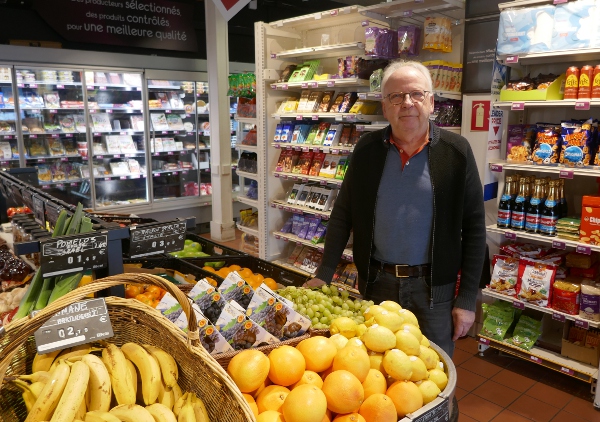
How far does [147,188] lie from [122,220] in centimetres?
482

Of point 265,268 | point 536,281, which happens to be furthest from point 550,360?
point 265,268

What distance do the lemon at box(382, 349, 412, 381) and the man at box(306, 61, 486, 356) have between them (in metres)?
0.82

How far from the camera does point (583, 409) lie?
3.30 metres

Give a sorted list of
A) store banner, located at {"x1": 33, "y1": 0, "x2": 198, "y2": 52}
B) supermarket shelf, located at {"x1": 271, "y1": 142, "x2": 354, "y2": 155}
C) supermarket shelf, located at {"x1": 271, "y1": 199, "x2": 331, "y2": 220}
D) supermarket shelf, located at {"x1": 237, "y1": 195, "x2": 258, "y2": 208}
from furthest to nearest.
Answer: store banner, located at {"x1": 33, "y1": 0, "x2": 198, "y2": 52} < supermarket shelf, located at {"x1": 237, "y1": 195, "x2": 258, "y2": 208} < supermarket shelf, located at {"x1": 271, "y1": 199, "x2": 331, "y2": 220} < supermarket shelf, located at {"x1": 271, "y1": 142, "x2": 354, "y2": 155}

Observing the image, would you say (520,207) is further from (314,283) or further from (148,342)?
(148,342)

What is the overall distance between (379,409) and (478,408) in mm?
2345

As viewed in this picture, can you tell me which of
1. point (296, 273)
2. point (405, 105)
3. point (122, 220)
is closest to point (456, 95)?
point (405, 105)

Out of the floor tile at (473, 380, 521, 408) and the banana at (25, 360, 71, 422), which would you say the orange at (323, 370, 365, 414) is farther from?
the floor tile at (473, 380, 521, 408)

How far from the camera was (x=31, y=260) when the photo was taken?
290 centimetres

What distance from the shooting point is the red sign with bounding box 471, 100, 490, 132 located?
3932mm

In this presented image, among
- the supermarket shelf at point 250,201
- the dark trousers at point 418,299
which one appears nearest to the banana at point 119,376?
the dark trousers at point 418,299

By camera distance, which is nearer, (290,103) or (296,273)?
(296,273)

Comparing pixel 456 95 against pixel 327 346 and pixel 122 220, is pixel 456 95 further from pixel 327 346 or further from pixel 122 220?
pixel 327 346

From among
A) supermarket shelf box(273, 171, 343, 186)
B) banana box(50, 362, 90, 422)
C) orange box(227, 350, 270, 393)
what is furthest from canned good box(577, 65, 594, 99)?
banana box(50, 362, 90, 422)
